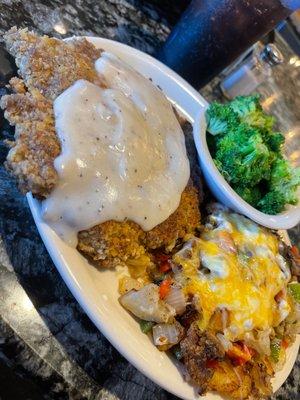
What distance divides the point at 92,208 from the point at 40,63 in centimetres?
61

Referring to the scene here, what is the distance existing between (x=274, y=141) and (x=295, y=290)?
0.69m

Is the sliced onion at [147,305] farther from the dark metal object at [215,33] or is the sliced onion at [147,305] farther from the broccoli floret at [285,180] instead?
the dark metal object at [215,33]

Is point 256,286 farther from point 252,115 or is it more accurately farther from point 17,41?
point 17,41

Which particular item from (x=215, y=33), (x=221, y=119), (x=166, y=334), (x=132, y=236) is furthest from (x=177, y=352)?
(x=215, y=33)

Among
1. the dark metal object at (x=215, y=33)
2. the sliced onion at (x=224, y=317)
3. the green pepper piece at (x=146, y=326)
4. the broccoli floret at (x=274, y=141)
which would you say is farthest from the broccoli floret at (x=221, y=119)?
the green pepper piece at (x=146, y=326)

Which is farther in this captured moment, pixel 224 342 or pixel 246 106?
pixel 246 106

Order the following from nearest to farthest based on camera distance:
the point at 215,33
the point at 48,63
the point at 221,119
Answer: the point at 48,63, the point at 221,119, the point at 215,33

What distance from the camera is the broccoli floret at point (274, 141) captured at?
6.61 feet

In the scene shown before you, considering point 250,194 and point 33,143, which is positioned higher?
point 250,194

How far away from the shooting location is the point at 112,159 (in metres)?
1.53

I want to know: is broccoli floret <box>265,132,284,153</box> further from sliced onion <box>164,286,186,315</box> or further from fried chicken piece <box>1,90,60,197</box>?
fried chicken piece <box>1,90,60,197</box>

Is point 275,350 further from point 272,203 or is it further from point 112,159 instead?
point 112,159

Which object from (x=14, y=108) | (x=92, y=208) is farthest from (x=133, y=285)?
(x=14, y=108)

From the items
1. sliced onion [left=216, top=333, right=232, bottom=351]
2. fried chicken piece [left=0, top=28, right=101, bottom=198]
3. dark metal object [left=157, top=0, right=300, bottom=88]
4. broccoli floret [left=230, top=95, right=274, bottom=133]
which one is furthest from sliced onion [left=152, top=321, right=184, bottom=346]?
dark metal object [left=157, top=0, right=300, bottom=88]
